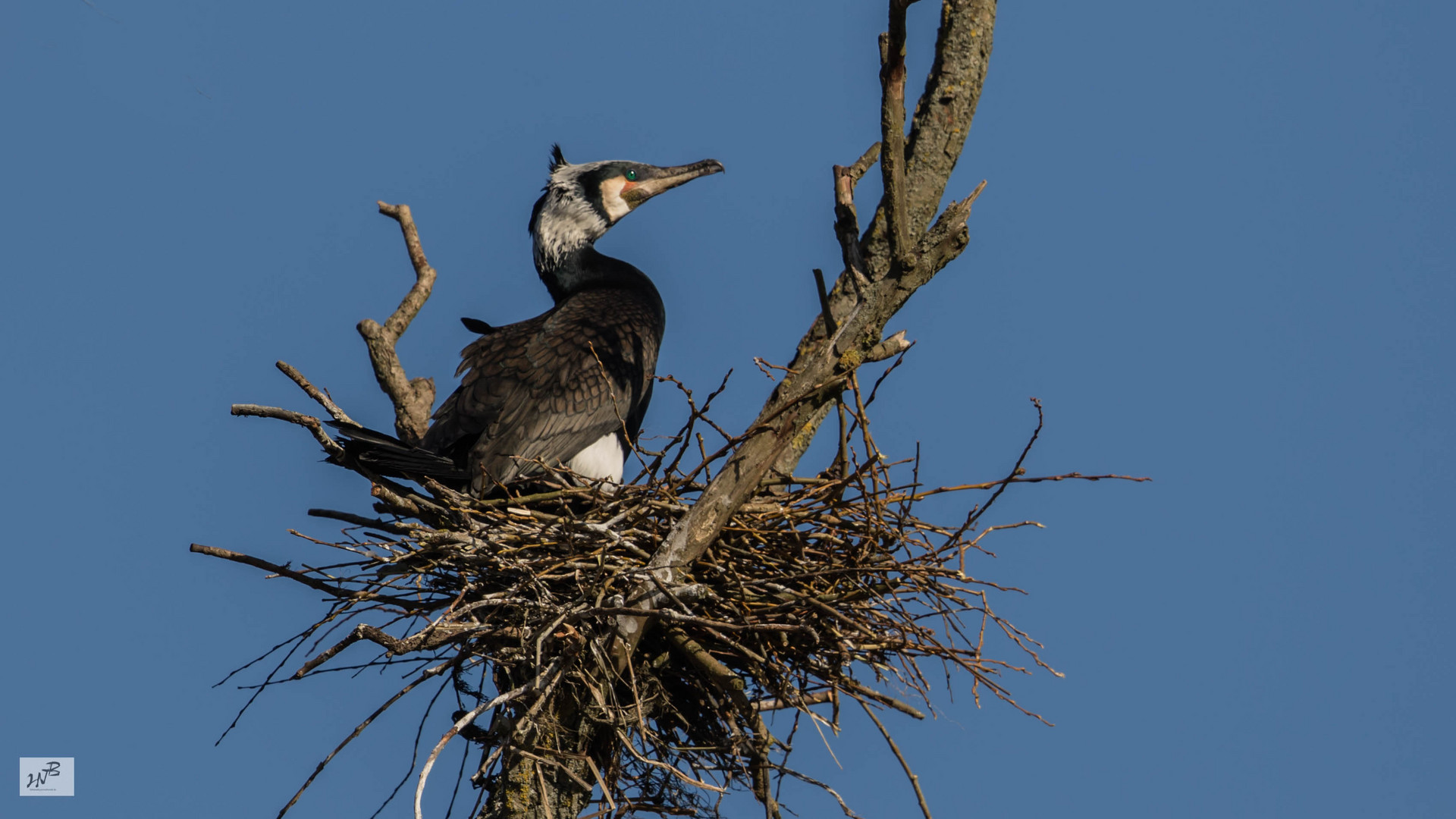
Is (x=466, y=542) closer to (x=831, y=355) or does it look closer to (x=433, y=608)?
(x=433, y=608)

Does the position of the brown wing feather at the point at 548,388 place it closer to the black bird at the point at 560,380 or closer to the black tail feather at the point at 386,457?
the black bird at the point at 560,380

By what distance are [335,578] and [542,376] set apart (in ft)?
4.60

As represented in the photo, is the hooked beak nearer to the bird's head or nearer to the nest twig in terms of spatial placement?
the bird's head

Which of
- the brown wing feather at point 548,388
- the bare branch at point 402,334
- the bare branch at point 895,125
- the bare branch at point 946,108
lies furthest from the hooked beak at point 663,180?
the bare branch at point 895,125

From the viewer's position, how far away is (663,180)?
6832 millimetres

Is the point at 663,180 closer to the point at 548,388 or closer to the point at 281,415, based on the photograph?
the point at 548,388

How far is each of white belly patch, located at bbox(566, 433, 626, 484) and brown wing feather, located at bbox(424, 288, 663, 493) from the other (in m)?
0.10

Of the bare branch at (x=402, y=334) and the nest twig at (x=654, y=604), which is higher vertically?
the bare branch at (x=402, y=334)

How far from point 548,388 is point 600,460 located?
435 millimetres

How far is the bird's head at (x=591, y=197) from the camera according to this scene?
669 centimetres

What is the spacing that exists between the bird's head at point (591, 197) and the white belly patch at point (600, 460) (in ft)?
4.68

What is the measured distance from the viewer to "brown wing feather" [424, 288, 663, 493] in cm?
515

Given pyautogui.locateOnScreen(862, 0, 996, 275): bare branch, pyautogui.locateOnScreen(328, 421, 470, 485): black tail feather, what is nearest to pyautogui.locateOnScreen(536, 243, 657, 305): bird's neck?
pyautogui.locateOnScreen(328, 421, 470, 485): black tail feather

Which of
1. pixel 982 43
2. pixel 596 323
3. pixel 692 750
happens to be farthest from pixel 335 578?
pixel 982 43
